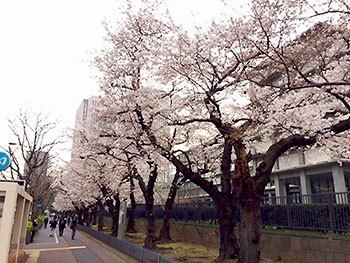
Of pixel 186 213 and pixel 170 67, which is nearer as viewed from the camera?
pixel 170 67

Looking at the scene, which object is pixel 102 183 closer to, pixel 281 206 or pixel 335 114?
pixel 281 206

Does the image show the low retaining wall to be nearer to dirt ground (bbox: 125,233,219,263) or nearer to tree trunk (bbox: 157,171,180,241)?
Answer: dirt ground (bbox: 125,233,219,263)

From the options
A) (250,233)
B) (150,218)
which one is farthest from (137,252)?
(250,233)

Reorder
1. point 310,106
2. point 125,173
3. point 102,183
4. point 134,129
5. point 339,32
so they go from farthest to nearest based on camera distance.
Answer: point 102,183, point 125,173, point 134,129, point 310,106, point 339,32

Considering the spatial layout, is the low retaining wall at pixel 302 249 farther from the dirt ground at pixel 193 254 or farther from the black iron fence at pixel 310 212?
the black iron fence at pixel 310 212

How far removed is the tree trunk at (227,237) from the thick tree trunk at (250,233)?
216cm

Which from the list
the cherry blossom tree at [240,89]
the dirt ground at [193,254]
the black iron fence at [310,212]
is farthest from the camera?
the dirt ground at [193,254]

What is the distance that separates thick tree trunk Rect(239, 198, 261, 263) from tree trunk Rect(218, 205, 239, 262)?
216 centimetres

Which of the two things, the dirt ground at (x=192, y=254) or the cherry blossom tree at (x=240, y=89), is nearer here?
the cherry blossom tree at (x=240, y=89)

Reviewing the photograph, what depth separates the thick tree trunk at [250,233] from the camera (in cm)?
848

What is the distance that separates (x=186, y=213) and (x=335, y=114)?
12.5m

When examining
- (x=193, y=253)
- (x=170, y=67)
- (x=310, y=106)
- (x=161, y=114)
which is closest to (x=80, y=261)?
(x=193, y=253)

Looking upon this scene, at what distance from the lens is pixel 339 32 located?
7062mm

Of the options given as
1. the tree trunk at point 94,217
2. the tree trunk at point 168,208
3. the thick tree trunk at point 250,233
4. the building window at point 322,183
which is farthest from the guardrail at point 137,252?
the tree trunk at point 94,217
